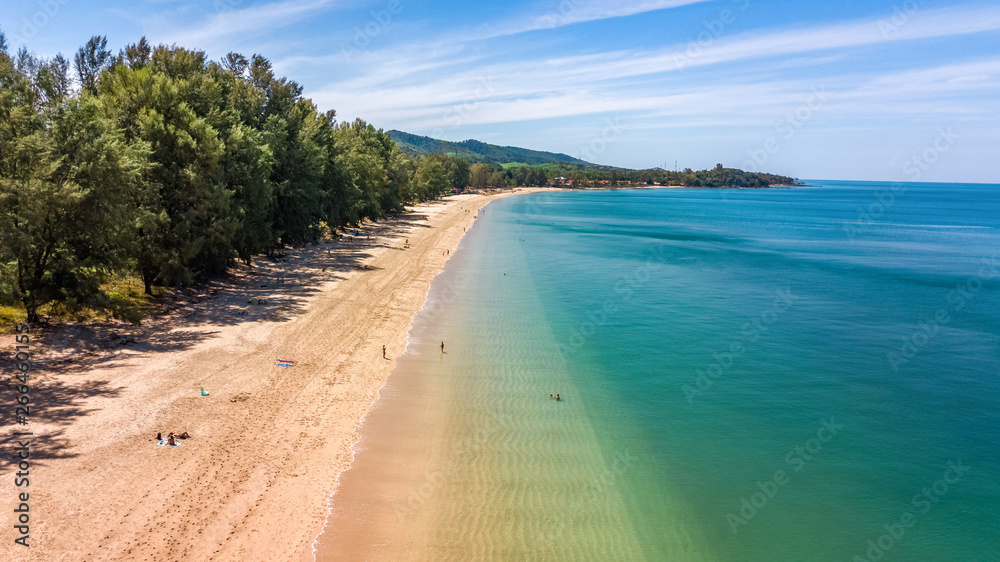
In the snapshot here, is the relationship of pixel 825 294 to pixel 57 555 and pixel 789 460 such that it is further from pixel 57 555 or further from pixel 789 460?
pixel 57 555

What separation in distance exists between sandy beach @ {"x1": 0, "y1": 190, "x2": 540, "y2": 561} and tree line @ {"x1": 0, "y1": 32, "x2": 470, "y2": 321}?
350cm

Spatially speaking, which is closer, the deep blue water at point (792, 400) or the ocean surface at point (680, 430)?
the ocean surface at point (680, 430)

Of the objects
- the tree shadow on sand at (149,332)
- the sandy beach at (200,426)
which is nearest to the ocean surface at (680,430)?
the sandy beach at (200,426)

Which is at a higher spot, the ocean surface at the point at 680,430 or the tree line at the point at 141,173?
the tree line at the point at 141,173

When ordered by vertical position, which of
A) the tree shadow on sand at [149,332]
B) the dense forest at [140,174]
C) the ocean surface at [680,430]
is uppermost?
the dense forest at [140,174]

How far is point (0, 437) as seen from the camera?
691 inches

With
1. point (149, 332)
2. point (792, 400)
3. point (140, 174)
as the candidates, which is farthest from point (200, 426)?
point (792, 400)

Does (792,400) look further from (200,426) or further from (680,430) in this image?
(200,426)

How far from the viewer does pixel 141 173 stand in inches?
1246

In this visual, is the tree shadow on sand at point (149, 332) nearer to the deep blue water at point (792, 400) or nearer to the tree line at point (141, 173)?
the tree line at point (141, 173)

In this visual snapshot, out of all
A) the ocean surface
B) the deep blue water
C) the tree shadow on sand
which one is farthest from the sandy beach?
the deep blue water

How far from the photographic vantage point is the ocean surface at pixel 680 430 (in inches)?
659

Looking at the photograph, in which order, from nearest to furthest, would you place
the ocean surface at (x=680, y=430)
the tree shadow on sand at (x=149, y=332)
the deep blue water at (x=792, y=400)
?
the ocean surface at (x=680, y=430)
the deep blue water at (x=792, y=400)
the tree shadow on sand at (x=149, y=332)

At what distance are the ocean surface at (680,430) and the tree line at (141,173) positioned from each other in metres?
16.7
